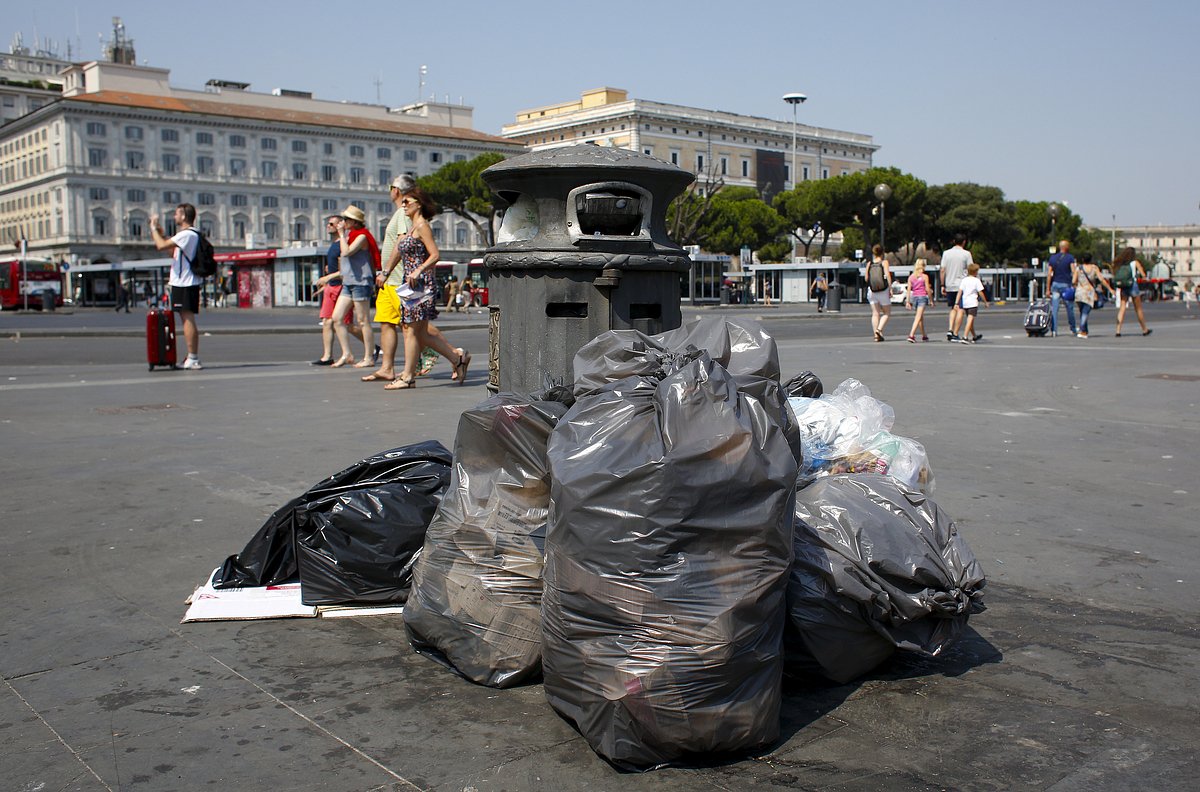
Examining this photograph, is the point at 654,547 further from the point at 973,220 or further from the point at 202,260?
the point at 973,220

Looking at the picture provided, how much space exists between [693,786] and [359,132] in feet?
354

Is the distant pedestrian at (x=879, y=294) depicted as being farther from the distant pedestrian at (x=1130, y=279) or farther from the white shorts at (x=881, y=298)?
the distant pedestrian at (x=1130, y=279)

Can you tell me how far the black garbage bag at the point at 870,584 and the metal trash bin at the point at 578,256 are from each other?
1.70 metres

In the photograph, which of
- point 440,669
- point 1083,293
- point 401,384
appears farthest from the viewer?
point 1083,293

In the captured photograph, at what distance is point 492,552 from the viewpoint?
10.2 feet

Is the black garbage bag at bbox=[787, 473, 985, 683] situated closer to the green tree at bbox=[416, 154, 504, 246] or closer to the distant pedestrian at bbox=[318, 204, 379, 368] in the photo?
the distant pedestrian at bbox=[318, 204, 379, 368]

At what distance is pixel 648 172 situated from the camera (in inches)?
189

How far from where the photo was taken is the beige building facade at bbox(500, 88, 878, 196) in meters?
111

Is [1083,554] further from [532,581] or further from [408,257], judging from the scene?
[408,257]

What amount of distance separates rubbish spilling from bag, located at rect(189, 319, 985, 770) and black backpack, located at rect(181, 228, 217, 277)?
29.4 feet

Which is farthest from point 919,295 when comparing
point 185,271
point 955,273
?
point 185,271

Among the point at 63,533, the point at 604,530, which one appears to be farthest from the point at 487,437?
the point at 63,533

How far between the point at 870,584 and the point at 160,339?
433 inches

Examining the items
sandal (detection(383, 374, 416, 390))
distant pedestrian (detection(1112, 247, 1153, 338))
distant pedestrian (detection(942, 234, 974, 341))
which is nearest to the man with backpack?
sandal (detection(383, 374, 416, 390))
